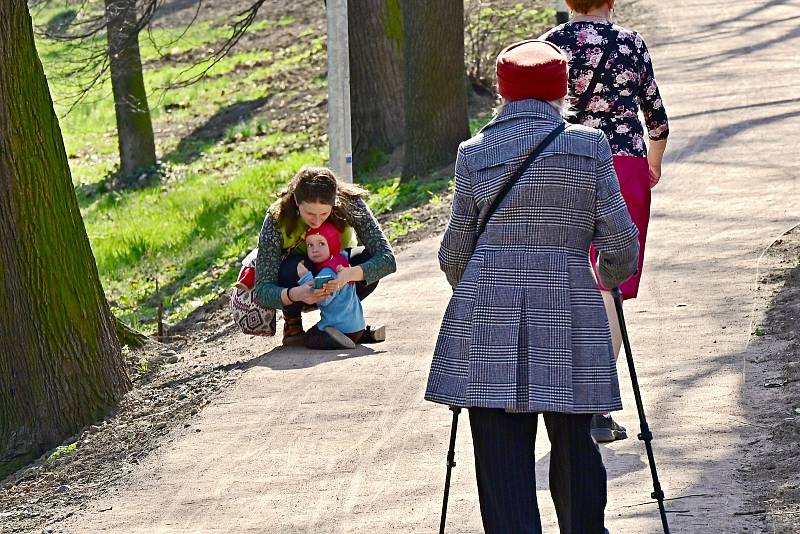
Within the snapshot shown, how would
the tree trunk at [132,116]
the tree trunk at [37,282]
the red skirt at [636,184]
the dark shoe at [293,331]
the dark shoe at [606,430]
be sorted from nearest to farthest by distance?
the red skirt at [636,184] → the dark shoe at [606,430] → the tree trunk at [37,282] → the dark shoe at [293,331] → the tree trunk at [132,116]

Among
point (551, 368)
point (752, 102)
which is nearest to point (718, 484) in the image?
point (551, 368)

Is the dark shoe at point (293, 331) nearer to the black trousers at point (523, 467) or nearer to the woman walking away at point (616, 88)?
the woman walking away at point (616, 88)

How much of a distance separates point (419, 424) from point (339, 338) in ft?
5.10

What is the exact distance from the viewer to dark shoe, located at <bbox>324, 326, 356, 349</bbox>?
7.95m

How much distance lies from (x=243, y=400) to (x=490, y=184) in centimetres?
345

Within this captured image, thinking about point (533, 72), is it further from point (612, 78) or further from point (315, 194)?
point (315, 194)

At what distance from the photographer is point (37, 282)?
754 centimetres

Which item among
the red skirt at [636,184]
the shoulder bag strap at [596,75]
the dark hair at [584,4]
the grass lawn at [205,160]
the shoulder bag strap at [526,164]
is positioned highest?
the dark hair at [584,4]

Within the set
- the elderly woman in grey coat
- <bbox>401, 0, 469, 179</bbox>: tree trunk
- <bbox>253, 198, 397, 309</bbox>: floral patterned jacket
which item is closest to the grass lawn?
<bbox>401, 0, 469, 179</bbox>: tree trunk

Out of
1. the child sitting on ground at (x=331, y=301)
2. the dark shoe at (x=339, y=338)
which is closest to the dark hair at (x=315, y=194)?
the child sitting on ground at (x=331, y=301)

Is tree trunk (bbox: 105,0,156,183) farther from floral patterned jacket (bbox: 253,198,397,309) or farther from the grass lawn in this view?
floral patterned jacket (bbox: 253,198,397,309)

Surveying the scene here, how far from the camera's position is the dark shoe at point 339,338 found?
7949 millimetres

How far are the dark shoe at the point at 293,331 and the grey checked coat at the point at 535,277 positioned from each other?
4078mm

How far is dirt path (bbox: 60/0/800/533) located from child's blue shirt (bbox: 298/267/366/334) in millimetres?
197
